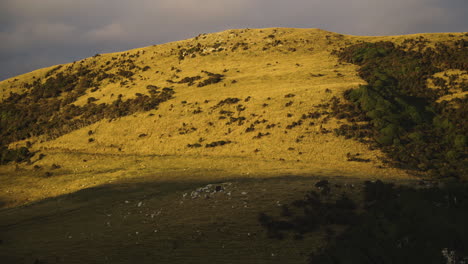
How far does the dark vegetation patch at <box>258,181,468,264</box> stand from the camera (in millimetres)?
11602

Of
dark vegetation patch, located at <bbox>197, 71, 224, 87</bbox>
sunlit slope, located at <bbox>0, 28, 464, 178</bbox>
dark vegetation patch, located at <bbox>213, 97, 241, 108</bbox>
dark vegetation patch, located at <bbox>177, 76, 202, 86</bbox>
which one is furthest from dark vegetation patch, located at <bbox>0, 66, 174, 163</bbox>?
dark vegetation patch, located at <bbox>213, 97, 241, 108</bbox>

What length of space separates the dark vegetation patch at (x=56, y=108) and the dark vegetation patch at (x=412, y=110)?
37.0 metres

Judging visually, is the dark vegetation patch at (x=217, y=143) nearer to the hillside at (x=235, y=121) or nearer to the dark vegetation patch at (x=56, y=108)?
the hillside at (x=235, y=121)

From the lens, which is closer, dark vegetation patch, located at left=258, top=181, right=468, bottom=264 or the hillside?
dark vegetation patch, located at left=258, top=181, right=468, bottom=264

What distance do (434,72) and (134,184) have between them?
54.0 m

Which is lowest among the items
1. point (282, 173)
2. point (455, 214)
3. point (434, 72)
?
point (282, 173)

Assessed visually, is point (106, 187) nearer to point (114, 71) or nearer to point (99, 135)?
point (99, 135)

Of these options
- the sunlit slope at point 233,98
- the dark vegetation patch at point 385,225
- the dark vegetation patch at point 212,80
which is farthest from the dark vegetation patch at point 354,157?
the dark vegetation patch at point 212,80

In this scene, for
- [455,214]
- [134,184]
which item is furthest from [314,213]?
[134,184]

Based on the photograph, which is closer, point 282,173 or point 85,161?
point 282,173

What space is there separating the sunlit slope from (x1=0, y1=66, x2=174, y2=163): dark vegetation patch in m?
2.16

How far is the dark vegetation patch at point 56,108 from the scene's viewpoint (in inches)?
2269

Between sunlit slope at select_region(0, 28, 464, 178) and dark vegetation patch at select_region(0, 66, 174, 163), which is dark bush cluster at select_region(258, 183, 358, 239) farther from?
dark vegetation patch at select_region(0, 66, 174, 163)

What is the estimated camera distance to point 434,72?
175 feet
